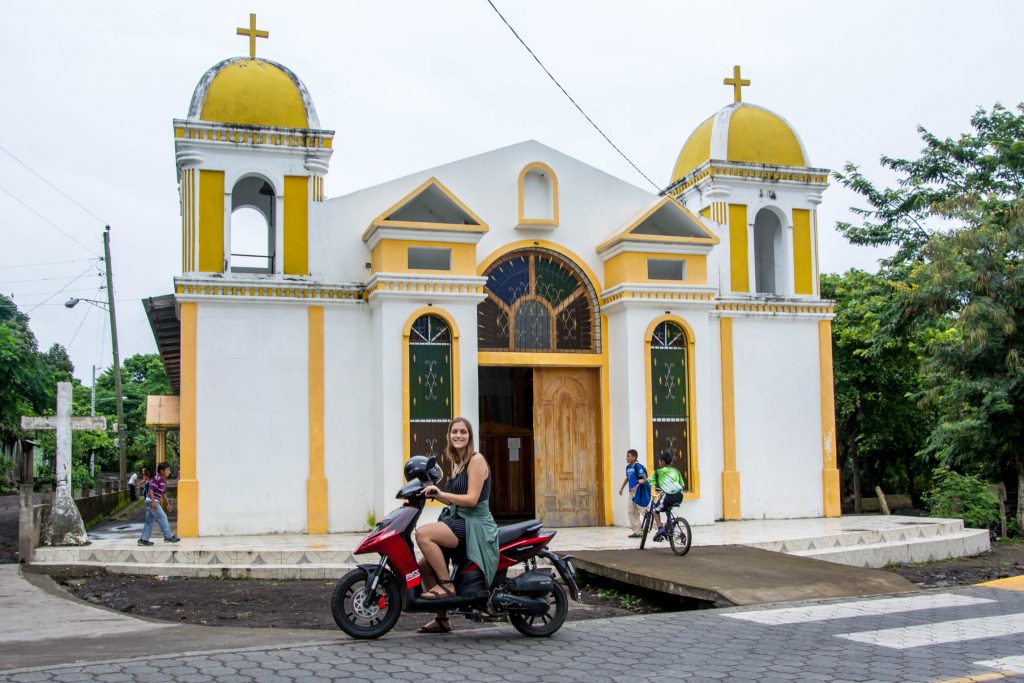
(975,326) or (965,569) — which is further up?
(975,326)

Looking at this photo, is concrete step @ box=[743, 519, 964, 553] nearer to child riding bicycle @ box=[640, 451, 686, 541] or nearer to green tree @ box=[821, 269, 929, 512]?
child riding bicycle @ box=[640, 451, 686, 541]

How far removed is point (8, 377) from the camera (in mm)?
20188

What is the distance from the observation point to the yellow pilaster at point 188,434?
14117 mm

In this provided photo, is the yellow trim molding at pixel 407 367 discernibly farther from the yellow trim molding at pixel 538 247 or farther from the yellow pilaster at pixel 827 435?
the yellow pilaster at pixel 827 435

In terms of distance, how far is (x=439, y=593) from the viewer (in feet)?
23.8

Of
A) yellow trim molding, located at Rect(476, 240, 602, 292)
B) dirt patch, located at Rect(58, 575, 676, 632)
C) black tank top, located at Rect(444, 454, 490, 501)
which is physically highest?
yellow trim molding, located at Rect(476, 240, 602, 292)

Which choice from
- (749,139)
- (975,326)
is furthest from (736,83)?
(975,326)

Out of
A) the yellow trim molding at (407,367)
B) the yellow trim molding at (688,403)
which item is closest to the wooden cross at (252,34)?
the yellow trim molding at (407,367)

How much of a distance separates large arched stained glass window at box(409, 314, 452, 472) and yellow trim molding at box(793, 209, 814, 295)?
6649mm

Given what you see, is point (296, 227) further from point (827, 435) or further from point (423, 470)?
point (827, 435)

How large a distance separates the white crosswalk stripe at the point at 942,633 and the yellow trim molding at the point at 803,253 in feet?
32.9

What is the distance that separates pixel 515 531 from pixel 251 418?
316 inches

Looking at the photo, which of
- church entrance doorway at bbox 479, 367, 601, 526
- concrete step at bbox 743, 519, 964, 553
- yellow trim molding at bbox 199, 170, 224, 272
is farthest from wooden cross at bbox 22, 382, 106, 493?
concrete step at bbox 743, 519, 964, 553

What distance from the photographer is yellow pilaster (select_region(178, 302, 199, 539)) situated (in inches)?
556
